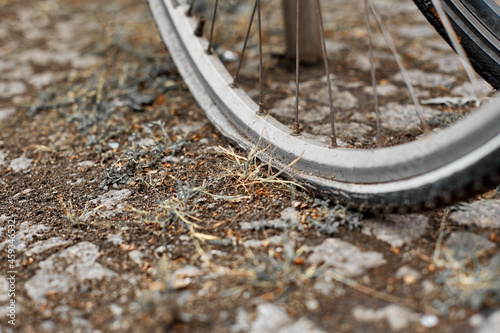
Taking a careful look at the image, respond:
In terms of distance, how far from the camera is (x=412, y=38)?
9.54 ft

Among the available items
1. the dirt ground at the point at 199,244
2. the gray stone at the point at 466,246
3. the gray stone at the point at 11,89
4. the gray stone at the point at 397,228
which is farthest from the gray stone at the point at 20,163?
the gray stone at the point at 466,246

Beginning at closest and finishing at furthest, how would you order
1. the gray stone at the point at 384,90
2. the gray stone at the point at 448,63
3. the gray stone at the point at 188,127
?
the gray stone at the point at 188,127
the gray stone at the point at 384,90
the gray stone at the point at 448,63

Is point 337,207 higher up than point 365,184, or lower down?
lower down

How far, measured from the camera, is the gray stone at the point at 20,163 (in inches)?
79.1

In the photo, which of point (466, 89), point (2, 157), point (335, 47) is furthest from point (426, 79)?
point (2, 157)

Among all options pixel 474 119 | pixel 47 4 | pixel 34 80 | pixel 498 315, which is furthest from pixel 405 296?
pixel 47 4

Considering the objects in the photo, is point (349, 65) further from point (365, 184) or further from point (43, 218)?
point (43, 218)

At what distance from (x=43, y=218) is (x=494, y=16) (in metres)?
1.75

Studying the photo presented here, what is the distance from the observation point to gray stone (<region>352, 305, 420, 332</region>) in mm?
1138

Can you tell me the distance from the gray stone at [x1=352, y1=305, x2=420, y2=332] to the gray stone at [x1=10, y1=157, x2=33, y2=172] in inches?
60.3

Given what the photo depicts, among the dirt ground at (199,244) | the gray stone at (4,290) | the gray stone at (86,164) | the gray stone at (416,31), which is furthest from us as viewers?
the gray stone at (416,31)

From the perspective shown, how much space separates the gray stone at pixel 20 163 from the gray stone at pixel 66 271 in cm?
72

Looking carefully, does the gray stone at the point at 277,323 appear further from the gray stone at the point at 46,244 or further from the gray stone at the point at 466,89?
the gray stone at the point at 466,89

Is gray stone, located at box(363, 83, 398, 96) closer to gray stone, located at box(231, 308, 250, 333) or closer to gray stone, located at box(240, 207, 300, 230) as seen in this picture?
gray stone, located at box(240, 207, 300, 230)
